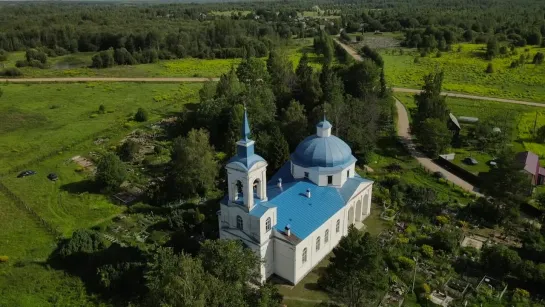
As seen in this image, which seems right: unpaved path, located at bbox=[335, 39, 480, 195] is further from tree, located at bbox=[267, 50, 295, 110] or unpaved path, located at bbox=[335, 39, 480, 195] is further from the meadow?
tree, located at bbox=[267, 50, 295, 110]

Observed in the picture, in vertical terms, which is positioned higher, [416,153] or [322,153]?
[322,153]

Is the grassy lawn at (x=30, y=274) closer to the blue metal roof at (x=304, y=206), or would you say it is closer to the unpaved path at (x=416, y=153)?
the blue metal roof at (x=304, y=206)

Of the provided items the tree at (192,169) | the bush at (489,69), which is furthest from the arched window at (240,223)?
the bush at (489,69)

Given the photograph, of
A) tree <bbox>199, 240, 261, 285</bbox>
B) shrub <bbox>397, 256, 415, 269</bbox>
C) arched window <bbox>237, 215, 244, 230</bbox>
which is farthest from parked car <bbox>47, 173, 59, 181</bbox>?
shrub <bbox>397, 256, 415, 269</bbox>

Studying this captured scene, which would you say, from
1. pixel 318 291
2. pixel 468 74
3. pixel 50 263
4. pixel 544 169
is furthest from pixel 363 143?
pixel 468 74

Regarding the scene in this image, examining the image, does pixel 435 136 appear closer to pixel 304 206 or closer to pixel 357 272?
pixel 304 206

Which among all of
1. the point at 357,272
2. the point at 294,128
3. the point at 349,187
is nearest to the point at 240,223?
the point at 357,272
